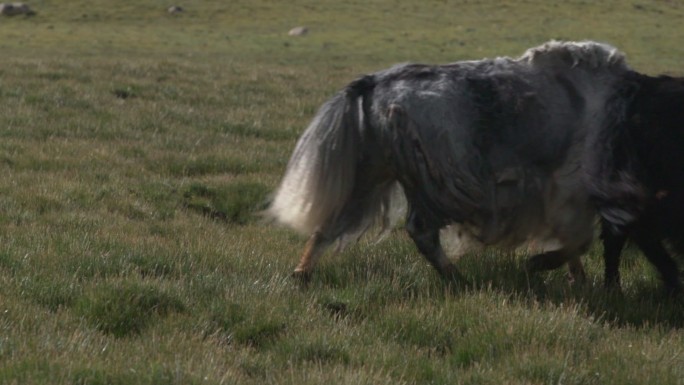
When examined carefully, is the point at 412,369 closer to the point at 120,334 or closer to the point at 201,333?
the point at 201,333

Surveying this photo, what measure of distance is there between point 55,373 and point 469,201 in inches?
130

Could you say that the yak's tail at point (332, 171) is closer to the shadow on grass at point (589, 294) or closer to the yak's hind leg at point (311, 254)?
the yak's hind leg at point (311, 254)

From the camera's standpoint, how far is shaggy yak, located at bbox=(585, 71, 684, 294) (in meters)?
6.82

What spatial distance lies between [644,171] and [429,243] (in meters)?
1.50

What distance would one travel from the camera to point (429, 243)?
23.4ft

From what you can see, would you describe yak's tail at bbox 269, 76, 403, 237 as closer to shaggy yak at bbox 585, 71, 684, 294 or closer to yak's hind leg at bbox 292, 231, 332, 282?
yak's hind leg at bbox 292, 231, 332, 282

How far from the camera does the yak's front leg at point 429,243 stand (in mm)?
7105

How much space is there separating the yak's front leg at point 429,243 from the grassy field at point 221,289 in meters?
0.19

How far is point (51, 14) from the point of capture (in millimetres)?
48906

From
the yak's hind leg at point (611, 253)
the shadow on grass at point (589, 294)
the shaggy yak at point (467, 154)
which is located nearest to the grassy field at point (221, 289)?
the shadow on grass at point (589, 294)

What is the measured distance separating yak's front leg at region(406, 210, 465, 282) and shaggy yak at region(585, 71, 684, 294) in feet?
3.57

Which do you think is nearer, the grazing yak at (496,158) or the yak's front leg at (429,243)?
the grazing yak at (496,158)

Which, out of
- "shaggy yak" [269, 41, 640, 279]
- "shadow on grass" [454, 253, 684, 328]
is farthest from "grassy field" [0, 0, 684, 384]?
"shaggy yak" [269, 41, 640, 279]

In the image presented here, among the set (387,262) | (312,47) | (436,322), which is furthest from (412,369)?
(312,47)
